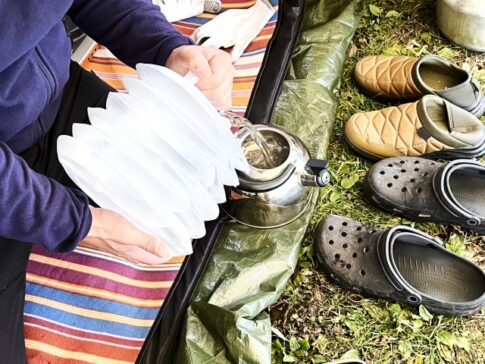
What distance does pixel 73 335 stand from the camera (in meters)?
1.15

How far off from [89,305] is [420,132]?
0.79 meters

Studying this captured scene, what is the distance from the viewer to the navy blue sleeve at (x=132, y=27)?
1.06 metres

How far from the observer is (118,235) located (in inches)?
36.5

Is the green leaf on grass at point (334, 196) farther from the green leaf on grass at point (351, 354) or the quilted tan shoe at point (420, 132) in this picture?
the green leaf on grass at point (351, 354)

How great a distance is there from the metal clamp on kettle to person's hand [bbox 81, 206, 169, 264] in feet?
0.96

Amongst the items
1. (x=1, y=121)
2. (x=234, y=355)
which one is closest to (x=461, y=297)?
(x=234, y=355)

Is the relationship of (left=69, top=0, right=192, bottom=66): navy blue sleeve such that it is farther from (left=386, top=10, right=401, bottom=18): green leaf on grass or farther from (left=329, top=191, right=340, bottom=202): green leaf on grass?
(left=386, top=10, right=401, bottom=18): green leaf on grass

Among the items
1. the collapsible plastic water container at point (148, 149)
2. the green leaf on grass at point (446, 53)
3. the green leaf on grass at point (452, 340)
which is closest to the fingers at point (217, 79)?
the collapsible plastic water container at point (148, 149)

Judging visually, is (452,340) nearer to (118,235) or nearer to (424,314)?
(424,314)

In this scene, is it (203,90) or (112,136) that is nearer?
(112,136)

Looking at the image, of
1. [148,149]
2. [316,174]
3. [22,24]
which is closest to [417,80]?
[316,174]

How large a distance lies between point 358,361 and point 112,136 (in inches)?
23.4

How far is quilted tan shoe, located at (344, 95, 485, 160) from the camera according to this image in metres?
1.32

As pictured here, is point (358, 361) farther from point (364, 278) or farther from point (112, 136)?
point (112, 136)
